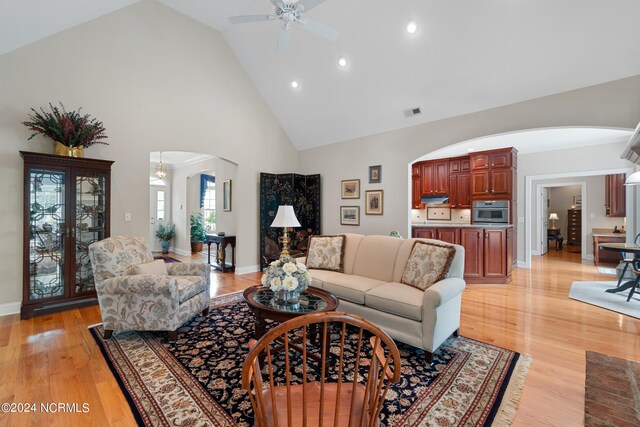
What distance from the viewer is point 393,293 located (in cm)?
281

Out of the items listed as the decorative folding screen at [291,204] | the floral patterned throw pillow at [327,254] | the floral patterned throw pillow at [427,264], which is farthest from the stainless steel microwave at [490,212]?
the floral patterned throw pillow at [327,254]

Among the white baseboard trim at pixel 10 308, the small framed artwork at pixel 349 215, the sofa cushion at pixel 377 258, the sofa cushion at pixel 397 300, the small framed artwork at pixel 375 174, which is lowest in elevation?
the white baseboard trim at pixel 10 308

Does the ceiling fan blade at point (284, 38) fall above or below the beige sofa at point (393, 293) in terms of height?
above

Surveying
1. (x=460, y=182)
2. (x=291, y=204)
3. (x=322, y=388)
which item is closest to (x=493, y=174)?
(x=460, y=182)

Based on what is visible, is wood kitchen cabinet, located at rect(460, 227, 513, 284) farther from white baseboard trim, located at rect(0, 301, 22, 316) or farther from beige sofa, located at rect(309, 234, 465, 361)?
white baseboard trim, located at rect(0, 301, 22, 316)

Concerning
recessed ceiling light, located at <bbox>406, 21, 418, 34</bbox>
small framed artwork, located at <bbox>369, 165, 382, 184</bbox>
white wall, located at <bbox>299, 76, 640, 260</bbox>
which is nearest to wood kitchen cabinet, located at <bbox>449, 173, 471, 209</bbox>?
white wall, located at <bbox>299, 76, 640, 260</bbox>

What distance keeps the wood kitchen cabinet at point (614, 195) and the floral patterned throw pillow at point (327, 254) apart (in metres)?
7.71

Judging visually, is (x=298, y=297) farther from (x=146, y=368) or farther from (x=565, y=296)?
(x=565, y=296)

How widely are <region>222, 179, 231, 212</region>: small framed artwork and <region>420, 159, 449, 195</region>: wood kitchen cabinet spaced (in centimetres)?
497

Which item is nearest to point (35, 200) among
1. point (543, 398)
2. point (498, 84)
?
point (543, 398)

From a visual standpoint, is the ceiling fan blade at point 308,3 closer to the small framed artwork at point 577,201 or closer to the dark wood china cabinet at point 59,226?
the dark wood china cabinet at point 59,226

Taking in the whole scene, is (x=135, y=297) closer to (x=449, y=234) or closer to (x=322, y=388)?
(x=322, y=388)

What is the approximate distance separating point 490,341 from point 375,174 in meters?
3.46

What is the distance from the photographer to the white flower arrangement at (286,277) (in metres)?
2.40
